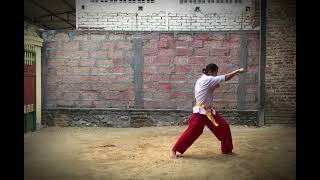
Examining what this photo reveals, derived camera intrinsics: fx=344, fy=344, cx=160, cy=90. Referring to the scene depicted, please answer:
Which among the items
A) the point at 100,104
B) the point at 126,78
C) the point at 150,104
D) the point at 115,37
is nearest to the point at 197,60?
the point at 150,104

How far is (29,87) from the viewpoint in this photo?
346 inches

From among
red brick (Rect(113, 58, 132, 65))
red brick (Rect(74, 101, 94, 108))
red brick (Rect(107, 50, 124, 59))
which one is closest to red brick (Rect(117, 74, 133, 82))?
red brick (Rect(113, 58, 132, 65))

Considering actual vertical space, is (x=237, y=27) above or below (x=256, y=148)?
above

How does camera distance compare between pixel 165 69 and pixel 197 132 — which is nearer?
pixel 197 132

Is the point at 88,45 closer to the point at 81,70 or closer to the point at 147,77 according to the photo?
the point at 81,70

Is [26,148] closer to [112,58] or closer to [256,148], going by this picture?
[112,58]

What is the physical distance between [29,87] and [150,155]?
4.29 m

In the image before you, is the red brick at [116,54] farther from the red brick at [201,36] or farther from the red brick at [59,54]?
the red brick at [201,36]

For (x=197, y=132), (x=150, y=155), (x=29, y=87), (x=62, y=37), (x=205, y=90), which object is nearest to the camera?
(x=197, y=132)

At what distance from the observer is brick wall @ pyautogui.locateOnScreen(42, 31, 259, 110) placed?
918 cm

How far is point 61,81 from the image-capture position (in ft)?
30.9
